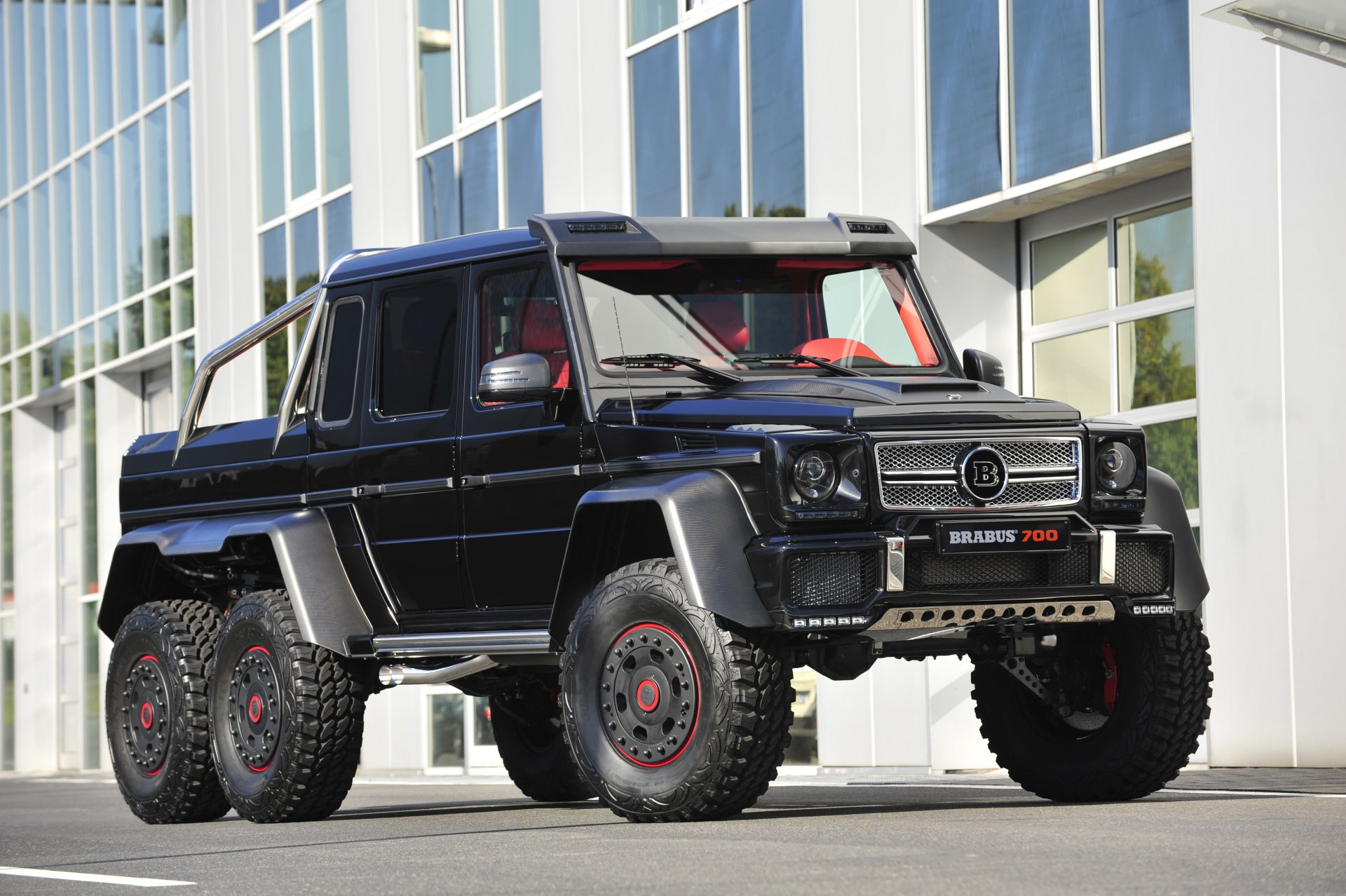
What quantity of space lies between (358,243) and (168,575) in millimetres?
14752

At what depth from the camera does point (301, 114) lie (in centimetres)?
2789

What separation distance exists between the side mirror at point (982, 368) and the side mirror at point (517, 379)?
2.01 m

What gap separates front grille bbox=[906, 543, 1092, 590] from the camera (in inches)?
Answer: 313

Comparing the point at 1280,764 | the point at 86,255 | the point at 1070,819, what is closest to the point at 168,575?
the point at 1070,819

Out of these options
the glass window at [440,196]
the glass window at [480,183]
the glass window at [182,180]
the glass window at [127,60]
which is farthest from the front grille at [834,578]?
the glass window at [127,60]

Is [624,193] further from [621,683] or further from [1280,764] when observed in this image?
[621,683]

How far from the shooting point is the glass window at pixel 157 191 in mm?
32625

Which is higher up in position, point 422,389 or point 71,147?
point 71,147

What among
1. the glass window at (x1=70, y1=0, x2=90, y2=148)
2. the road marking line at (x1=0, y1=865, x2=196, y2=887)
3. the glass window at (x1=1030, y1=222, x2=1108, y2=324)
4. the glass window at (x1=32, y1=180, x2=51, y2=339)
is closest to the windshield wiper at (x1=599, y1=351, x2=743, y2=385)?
the road marking line at (x1=0, y1=865, x2=196, y2=887)

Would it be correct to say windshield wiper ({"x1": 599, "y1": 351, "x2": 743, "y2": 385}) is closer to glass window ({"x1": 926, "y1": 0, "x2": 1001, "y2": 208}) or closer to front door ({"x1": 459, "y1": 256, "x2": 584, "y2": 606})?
front door ({"x1": 459, "y1": 256, "x2": 584, "y2": 606})

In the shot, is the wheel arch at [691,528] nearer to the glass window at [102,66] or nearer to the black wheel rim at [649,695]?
the black wheel rim at [649,695]

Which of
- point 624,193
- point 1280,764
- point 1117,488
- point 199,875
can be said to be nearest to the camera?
point 199,875

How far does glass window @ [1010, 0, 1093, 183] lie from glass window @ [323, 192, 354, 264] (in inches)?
475

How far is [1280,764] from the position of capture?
13156 mm
